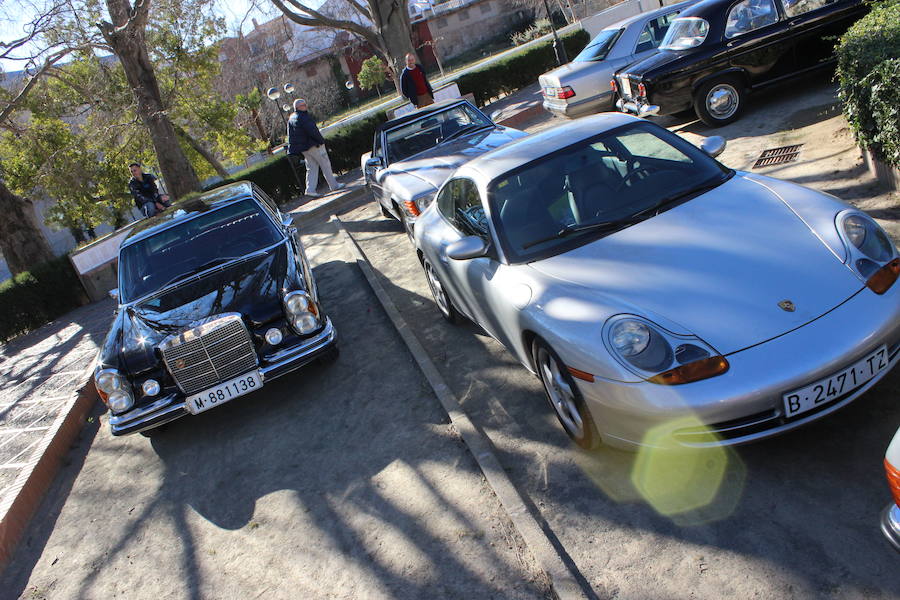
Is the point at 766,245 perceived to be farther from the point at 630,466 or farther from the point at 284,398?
the point at 284,398

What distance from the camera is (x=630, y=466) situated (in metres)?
3.62

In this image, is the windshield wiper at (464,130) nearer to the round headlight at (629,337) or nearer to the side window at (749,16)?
the side window at (749,16)

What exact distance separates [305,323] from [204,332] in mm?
783

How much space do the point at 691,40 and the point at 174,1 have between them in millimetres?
16200

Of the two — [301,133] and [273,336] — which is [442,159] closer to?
[273,336]

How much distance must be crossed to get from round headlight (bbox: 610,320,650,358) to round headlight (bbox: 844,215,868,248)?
1206 mm

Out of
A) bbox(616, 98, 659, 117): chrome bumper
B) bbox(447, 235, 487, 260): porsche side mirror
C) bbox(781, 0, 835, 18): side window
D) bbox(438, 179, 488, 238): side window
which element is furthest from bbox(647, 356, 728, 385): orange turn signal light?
bbox(781, 0, 835, 18): side window

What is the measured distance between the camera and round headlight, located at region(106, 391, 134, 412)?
17.4 feet

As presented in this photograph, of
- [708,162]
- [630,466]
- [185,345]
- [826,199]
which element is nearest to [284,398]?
[185,345]

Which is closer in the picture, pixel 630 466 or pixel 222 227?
pixel 630 466

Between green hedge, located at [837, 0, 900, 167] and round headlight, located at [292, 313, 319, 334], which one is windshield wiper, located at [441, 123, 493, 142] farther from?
round headlight, located at [292, 313, 319, 334]

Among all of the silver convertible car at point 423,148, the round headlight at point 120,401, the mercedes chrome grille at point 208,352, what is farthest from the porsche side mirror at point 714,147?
the round headlight at point 120,401

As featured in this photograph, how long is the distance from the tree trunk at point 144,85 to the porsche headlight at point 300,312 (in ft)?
43.6

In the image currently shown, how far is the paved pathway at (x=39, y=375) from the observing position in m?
6.61
